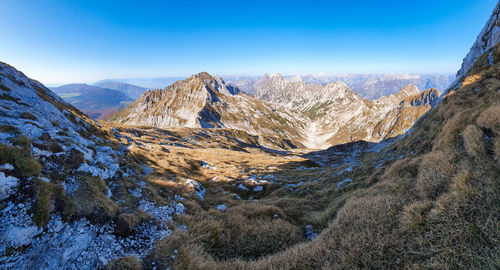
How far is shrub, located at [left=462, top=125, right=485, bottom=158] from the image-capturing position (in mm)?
6991

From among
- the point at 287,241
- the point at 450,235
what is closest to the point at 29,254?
the point at 287,241

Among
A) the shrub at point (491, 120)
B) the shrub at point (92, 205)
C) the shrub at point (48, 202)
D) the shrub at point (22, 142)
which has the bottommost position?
the shrub at point (92, 205)

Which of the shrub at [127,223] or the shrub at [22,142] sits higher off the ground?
the shrub at [22,142]

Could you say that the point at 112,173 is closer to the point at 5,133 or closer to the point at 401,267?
the point at 5,133

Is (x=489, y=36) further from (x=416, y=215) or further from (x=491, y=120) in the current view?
(x=416, y=215)

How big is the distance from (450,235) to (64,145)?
60.3 feet

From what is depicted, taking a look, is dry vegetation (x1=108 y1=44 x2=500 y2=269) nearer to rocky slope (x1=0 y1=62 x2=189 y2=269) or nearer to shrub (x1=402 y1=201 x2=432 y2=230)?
shrub (x1=402 y1=201 x2=432 y2=230)

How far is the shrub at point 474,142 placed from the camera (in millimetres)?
6991

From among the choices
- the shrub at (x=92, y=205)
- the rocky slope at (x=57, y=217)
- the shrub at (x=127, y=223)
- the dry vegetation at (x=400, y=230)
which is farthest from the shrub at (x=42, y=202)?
the dry vegetation at (x=400, y=230)

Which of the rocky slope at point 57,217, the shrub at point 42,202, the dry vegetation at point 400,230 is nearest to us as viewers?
the dry vegetation at point 400,230

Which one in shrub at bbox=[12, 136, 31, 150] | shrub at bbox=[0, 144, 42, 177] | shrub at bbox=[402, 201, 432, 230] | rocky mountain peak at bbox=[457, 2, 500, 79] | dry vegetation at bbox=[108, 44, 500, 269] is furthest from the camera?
rocky mountain peak at bbox=[457, 2, 500, 79]

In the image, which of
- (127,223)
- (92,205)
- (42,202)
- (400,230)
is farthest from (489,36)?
(42,202)

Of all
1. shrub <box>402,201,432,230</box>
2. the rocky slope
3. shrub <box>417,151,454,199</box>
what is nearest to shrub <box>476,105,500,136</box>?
shrub <box>417,151,454,199</box>

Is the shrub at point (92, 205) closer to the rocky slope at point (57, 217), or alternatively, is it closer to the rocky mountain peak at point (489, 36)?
the rocky slope at point (57, 217)
